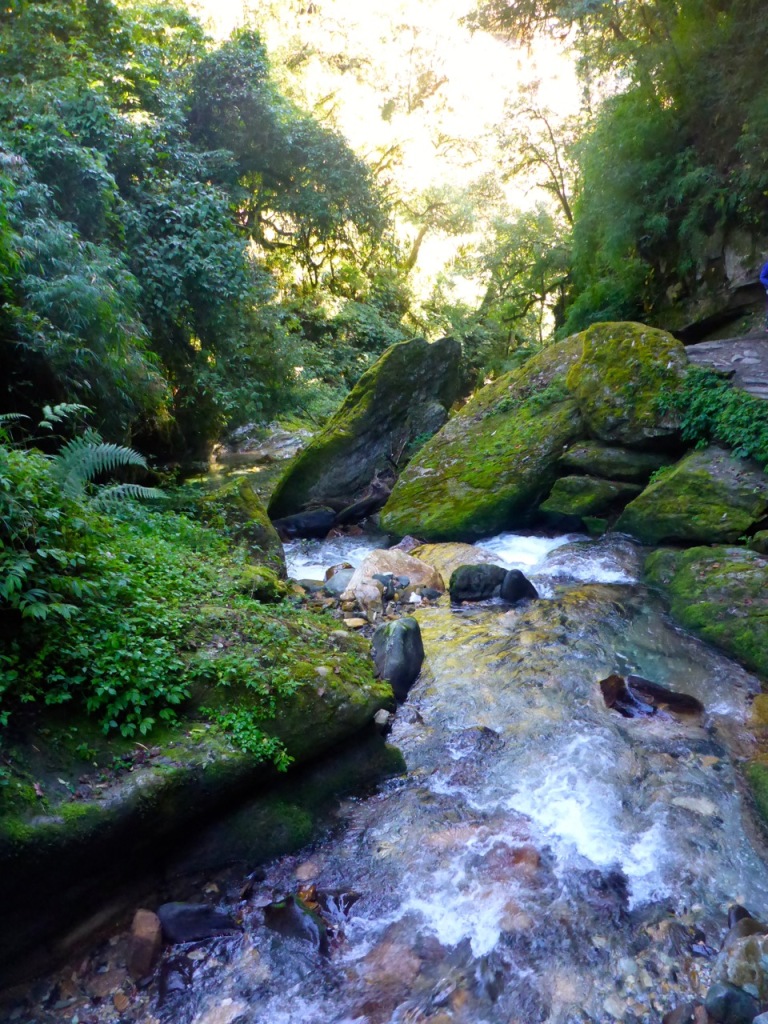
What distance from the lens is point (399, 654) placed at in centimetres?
582

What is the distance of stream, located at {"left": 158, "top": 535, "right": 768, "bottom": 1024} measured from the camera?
3.05 metres

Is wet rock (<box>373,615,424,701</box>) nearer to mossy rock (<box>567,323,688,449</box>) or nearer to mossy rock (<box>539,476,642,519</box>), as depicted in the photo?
mossy rock (<box>539,476,642,519</box>)

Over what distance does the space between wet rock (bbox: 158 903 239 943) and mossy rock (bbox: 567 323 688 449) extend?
8649 millimetres

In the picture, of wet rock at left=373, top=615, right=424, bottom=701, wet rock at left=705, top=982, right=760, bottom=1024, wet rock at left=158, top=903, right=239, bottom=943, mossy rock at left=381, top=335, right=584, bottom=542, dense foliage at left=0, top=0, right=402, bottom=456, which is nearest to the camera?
wet rock at left=705, top=982, right=760, bottom=1024

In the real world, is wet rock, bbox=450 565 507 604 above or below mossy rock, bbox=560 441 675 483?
below

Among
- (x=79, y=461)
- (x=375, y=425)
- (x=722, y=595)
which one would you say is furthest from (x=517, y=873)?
(x=375, y=425)

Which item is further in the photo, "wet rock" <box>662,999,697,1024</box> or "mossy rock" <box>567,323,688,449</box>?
Answer: "mossy rock" <box>567,323,688,449</box>

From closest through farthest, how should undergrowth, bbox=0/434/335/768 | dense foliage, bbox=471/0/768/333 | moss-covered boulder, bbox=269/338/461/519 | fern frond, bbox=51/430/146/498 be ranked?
undergrowth, bbox=0/434/335/768
fern frond, bbox=51/430/146/498
dense foliage, bbox=471/0/768/333
moss-covered boulder, bbox=269/338/461/519

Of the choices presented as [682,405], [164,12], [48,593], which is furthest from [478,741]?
[164,12]

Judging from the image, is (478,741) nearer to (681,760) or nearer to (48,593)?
(681,760)

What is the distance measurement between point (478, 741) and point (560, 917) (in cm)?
159

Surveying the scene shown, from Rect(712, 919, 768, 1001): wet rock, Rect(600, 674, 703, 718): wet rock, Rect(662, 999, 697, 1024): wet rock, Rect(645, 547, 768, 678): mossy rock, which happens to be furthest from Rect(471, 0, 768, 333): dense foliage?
Rect(662, 999, 697, 1024): wet rock

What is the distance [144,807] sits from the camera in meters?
3.34

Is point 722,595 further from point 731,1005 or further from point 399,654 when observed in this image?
point 731,1005
